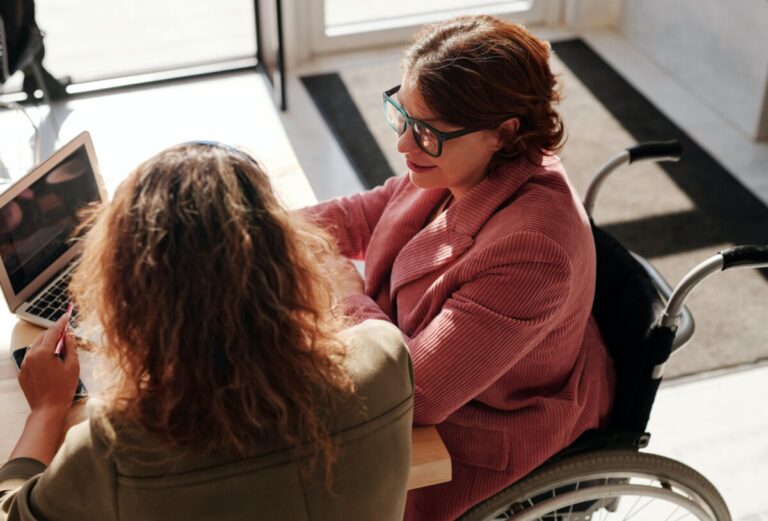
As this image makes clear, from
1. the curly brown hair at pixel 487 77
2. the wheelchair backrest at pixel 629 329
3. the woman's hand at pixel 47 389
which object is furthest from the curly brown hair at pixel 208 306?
the wheelchair backrest at pixel 629 329

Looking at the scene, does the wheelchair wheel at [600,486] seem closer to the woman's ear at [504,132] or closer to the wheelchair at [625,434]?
the wheelchair at [625,434]

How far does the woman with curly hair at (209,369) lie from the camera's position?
1.08 meters

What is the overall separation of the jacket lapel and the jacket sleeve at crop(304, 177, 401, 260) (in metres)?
0.24

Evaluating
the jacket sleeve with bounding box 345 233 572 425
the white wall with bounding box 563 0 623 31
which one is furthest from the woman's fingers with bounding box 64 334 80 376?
the white wall with bounding box 563 0 623 31

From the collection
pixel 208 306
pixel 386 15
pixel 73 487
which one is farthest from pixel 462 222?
pixel 386 15

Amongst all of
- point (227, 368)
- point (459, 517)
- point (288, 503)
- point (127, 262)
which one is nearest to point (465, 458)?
point (459, 517)

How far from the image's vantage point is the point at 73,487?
3.76 ft

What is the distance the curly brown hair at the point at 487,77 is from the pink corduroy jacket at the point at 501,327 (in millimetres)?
94

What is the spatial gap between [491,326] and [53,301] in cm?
79

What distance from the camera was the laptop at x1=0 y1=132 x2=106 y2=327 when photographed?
165 centimetres

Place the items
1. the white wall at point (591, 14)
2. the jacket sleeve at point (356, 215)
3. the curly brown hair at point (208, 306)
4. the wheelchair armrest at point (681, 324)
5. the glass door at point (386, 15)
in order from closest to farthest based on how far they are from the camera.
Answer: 1. the curly brown hair at point (208, 306)
2. the wheelchair armrest at point (681, 324)
3. the jacket sleeve at point (356, 215)
4. the glass door at point (386, 15)
5. the white wall at point (591, 14)

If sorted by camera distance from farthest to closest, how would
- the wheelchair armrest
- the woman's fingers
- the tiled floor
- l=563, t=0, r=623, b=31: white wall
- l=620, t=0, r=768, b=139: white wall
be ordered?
l=563, t=0, r=623, b=31: white wall, l=620, t=0, r=768, b=139: white wall, the tiled floor, the wheelchair armrest, the woman's fingers

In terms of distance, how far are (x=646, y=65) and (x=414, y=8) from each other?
1.10m

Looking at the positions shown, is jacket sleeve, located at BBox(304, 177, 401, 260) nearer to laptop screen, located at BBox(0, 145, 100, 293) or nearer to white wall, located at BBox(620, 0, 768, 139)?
laptop screen, located at BBox(0, 145, 100, 293)
